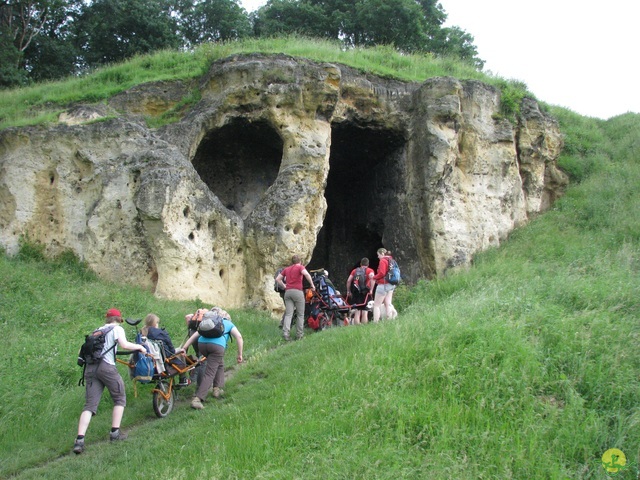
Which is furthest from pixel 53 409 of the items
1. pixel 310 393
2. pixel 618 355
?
pixel 618 355

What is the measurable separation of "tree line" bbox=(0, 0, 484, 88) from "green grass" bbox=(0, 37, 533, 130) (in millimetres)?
5056

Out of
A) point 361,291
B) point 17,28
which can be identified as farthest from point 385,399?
point 17,28

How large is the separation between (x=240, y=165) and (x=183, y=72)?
2.95 metres

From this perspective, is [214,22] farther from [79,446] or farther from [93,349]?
[79,446]

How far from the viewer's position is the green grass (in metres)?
15.4

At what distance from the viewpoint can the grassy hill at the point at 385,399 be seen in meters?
5.52

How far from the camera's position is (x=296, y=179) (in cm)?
1421

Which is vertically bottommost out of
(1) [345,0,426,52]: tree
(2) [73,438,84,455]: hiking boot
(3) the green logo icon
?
(2) [73,438,84,455]: hiking boot

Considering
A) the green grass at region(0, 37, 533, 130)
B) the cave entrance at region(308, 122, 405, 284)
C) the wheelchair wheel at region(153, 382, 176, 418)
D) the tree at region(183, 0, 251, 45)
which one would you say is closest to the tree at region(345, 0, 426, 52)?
the tree at region(183, 0, 251, 45)

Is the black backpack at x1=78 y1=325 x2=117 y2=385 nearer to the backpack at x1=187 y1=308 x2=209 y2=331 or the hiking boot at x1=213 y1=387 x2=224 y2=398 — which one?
the hiking boot at x1=213 y1=387 x2=224 y2=398

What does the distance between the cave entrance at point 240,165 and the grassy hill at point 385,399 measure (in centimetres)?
609

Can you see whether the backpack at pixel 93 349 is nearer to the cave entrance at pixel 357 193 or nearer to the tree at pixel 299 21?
the cave entrance at pixel 357 193

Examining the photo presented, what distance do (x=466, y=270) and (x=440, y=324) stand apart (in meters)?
6.82

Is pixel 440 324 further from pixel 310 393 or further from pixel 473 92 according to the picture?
pixel 473 92
